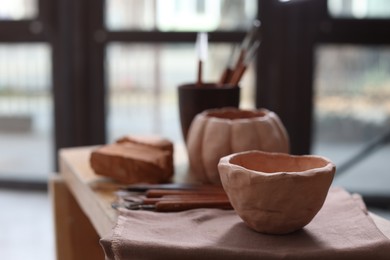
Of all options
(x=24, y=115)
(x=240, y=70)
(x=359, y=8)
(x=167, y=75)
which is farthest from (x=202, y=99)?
(x=24, y=115)

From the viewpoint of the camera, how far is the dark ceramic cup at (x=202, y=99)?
118 centimetres

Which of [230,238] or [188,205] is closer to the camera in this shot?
[230,238]

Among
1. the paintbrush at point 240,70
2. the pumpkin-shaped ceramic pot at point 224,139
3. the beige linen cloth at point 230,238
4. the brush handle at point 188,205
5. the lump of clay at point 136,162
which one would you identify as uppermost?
the paintbrush at point 240,70

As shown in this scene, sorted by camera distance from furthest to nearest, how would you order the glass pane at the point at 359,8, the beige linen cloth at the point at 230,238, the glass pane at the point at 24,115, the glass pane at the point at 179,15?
the glass pane at the point at 24,115, the glass pane at the point at 179,15, the glass pane at the point at 359,8, the beige linen cloth at the point at 230,238

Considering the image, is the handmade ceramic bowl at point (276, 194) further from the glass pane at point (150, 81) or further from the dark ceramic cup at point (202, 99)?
the glass pane at point (150, 81)

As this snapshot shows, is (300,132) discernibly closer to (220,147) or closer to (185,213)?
(220,147)

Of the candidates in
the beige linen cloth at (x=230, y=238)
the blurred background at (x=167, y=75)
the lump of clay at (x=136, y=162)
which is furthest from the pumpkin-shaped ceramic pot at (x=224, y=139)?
the blurred background at (x=167, y=75)

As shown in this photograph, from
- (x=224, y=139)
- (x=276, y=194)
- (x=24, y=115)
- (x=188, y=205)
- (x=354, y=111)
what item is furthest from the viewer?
(x=24, y=115)

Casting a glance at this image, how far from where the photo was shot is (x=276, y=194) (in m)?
0.70

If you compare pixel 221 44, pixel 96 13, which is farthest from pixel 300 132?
pixel 96 13

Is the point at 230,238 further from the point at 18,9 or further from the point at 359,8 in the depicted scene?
the point at 18,9

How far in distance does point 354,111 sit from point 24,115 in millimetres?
1456

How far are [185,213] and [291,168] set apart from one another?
163 mm

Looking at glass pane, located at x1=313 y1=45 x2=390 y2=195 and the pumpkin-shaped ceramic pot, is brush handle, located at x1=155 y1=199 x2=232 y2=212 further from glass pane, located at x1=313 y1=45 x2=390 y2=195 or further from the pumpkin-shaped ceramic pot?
glass pane, located at x1=313 y1=45 x2=390 y2=195
